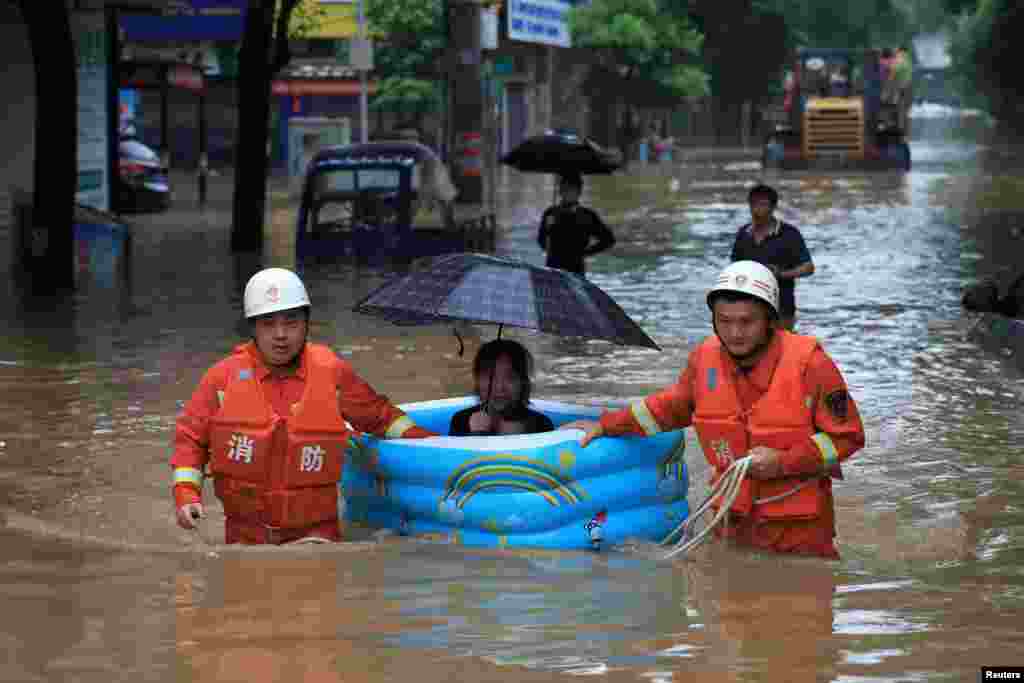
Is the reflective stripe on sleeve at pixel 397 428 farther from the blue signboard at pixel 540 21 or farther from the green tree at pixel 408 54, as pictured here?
the blue signboard at pixel 540 21

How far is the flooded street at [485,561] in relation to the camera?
6.92 metres

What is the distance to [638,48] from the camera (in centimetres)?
7094

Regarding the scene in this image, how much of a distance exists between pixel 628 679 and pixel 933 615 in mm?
1552

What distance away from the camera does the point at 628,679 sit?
662cm

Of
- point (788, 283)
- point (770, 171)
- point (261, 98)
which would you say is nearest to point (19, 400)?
point (788, 283)

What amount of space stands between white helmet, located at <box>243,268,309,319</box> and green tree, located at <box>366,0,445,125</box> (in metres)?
48.5

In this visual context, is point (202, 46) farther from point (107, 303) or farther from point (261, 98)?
point (107, 303)

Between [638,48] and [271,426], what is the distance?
64222 millimetres

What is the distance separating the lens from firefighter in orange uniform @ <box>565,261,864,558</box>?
7.47m

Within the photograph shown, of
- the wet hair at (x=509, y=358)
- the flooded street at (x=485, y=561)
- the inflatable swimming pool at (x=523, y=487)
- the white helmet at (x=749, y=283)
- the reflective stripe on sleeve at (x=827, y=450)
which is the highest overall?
the white helmet at (x=749, y=283)

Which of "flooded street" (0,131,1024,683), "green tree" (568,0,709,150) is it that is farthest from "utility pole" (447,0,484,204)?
"green tree" (568,0,709,150)

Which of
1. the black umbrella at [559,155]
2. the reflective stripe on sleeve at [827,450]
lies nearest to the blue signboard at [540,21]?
the black umbrella at [559,155]

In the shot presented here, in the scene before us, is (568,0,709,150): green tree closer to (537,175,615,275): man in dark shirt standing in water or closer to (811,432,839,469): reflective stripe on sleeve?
(537,175,615,275): man in dark shirt standing in water

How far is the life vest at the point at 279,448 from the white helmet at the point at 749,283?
5.26 ft
